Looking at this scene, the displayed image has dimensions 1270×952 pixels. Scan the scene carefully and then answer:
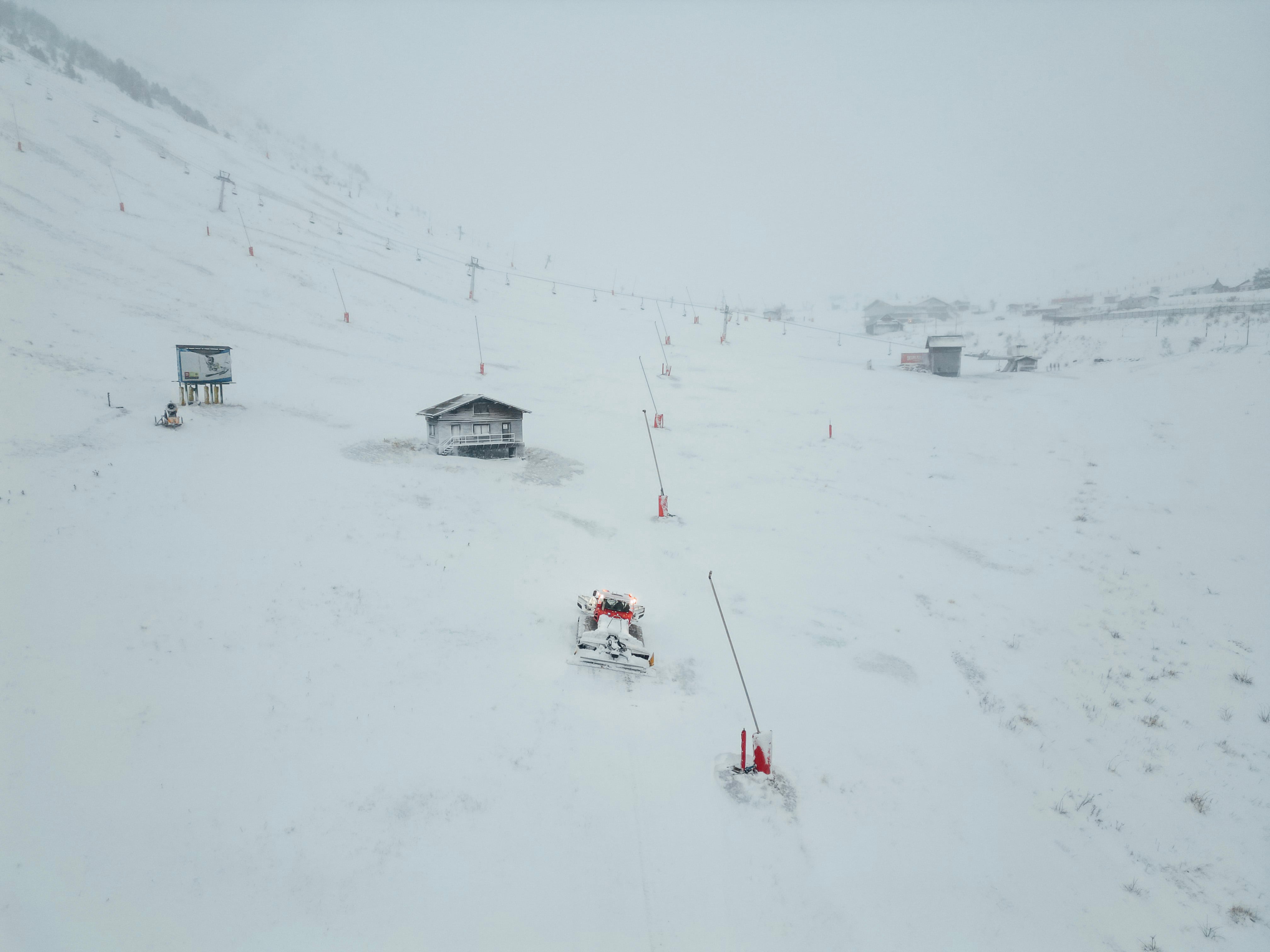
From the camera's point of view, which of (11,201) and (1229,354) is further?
(1229,354)

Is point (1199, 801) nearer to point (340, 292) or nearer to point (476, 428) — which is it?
point (476, 428)

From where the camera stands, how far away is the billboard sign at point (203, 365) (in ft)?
76.7

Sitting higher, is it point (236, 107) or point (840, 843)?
point (236, 107)

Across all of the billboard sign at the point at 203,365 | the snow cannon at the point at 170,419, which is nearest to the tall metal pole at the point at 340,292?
the billboard sign at the point at 203,365

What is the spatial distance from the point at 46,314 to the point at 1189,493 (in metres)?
57.9

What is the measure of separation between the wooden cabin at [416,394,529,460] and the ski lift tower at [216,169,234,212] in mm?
43119

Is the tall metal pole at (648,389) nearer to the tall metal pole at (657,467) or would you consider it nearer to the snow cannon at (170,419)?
the tall metal pole at (657,467)

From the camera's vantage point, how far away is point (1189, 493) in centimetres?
2616

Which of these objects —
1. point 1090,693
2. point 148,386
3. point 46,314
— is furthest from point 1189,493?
point 46,314

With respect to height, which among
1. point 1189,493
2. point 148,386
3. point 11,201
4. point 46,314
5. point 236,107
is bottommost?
point 1189,493

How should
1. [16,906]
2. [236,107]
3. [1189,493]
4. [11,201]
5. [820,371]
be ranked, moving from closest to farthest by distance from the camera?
[16,906]
[1189,493]
[11,201]
[820,371]
[236,107]

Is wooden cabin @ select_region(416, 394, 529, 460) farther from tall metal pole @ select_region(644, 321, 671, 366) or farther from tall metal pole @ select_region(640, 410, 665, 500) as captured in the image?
tall metal pole @ select_region(644, 321, 671, 366)

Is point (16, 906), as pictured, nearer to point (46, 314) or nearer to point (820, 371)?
point (46, 314)

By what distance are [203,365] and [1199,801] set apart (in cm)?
3667
